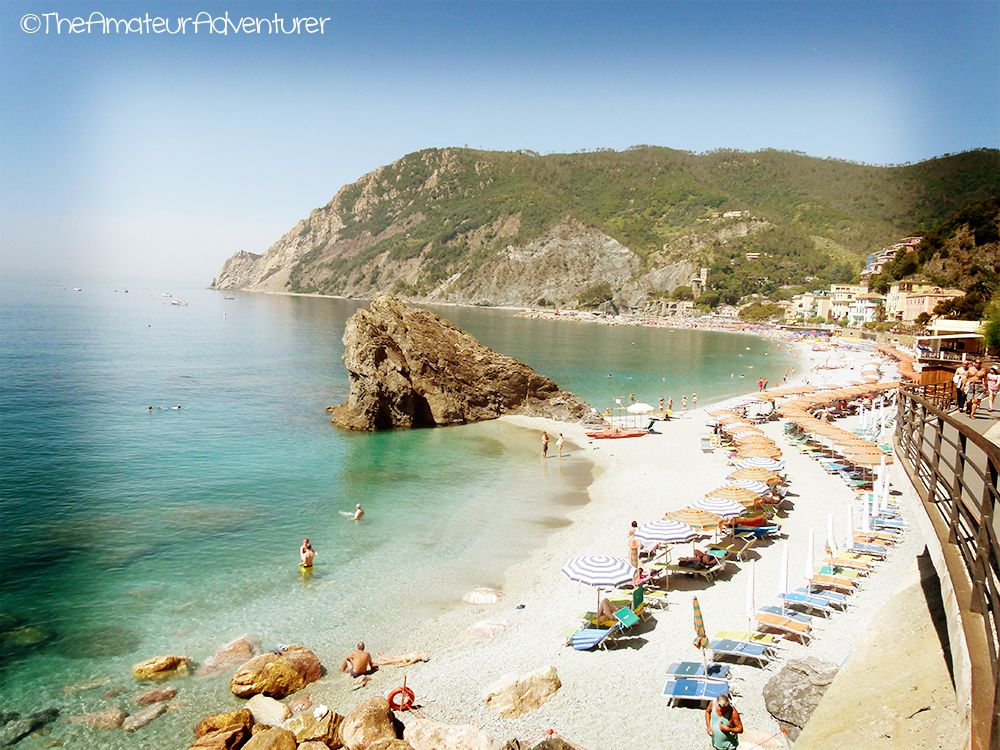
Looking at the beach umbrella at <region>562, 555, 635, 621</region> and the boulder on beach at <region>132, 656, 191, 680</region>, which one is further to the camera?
the beach umbrella at <region>562, 555, 635, 621</region>

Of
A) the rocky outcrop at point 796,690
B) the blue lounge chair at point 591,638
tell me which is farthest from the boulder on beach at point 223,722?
the rocky outcrop at point 796,690

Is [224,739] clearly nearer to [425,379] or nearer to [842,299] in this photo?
[425,379]

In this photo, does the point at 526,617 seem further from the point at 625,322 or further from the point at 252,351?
the point at 625,322

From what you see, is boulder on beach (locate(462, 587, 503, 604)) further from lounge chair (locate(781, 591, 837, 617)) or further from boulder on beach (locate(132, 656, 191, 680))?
lounge chair (locate(781, 591, 837, 617))

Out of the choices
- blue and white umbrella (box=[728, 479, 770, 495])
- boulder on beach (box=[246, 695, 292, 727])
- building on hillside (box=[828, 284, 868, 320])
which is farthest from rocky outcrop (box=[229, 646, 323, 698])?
building on hillside (box=[828, 284, 868, 320])

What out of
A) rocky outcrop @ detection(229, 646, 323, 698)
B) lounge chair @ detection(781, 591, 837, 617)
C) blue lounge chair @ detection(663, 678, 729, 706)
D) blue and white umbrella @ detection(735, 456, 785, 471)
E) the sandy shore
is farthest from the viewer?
blue and white umbrella @ detection(735, 456, 785, 471)

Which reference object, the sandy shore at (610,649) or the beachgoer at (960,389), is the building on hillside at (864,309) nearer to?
the sandy shore at (610,649)

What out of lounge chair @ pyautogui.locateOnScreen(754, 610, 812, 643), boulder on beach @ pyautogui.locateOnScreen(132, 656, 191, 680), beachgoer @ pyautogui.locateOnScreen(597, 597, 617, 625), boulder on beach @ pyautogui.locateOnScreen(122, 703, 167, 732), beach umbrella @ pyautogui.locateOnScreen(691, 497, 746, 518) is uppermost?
beach umbrella @ pyautogui.locateOnScreen(691, 497, 746, 518)
